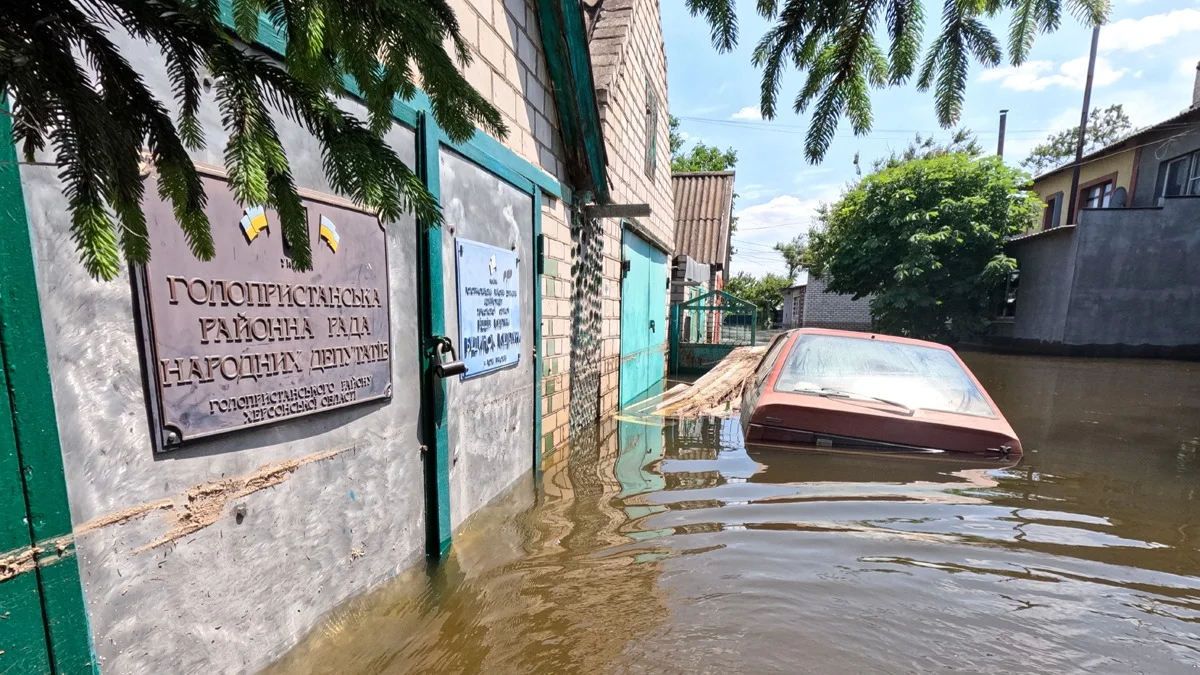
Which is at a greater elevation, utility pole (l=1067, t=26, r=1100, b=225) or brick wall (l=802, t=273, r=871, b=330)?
utility pole (l=1067, t=26, r=1100, b=225)

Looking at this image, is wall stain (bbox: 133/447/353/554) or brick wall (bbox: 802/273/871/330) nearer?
wall stain (bbox: 133/447/353/554)

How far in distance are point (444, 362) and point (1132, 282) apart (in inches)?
813

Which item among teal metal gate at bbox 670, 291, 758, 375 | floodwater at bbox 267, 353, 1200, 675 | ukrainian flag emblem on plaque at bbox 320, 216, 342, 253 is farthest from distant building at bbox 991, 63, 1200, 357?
ukrainian flag emblem on plaque at bbox 320, 216, 342, 253

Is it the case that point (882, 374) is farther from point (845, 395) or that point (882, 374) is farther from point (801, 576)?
point (801, 576)

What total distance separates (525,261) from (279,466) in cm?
247

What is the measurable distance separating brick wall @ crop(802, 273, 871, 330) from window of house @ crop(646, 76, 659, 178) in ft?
80.3

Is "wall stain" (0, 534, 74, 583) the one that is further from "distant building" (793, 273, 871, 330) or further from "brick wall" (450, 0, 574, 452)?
"distant building" (793, 273, 871, 330)

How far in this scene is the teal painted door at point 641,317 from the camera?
291 inches

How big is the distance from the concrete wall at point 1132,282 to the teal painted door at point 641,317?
14.0 metres

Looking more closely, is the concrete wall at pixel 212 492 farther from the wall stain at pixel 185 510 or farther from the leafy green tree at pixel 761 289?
the leafy green tree at pixel 761 289

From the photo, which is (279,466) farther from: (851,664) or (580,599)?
(851,664)

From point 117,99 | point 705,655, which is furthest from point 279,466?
point 705,655

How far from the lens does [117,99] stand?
2.85 ft

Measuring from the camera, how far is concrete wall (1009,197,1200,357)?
14.8 m
